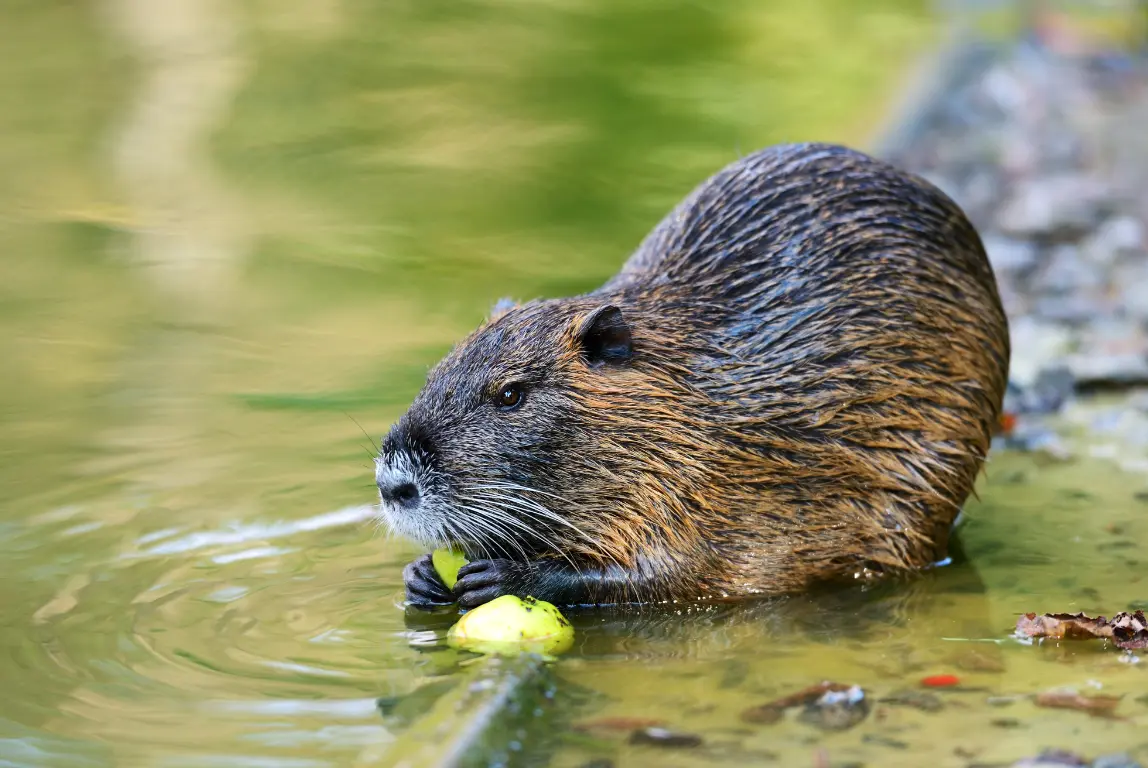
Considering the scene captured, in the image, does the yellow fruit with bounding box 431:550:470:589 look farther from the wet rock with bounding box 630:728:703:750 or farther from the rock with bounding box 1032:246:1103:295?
the rock with bounding box 1032:246:1103:295

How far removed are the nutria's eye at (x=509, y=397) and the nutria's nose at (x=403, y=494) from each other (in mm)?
391

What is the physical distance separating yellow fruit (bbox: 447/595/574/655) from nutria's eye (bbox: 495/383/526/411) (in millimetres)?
609

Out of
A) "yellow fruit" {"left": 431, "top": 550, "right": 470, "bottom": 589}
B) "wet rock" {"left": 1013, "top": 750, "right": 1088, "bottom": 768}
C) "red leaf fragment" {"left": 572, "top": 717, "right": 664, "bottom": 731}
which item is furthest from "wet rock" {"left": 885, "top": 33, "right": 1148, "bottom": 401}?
"red leaf fragment" {"left": 572, "top": 717, "right": 664, "bottom": 731}

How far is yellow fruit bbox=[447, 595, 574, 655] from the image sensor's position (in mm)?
4582

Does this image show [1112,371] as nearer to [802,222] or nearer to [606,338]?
[802,222]

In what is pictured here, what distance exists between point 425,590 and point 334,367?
223 centimetres

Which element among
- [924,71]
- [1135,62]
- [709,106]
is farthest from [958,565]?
[1135,62]

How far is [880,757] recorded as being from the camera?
3.75 meters

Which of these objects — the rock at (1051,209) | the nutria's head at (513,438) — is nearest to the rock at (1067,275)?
the rock at (1051,209)

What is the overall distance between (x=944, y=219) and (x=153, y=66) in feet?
23.5

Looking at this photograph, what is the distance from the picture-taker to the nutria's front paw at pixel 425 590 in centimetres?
498

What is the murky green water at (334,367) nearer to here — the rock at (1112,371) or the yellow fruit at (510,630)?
the yellow fruit at (510,630)

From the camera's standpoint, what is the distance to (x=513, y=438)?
4961mm

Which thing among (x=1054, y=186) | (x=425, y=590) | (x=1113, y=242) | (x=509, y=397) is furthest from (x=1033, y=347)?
(x=425, y=590)
